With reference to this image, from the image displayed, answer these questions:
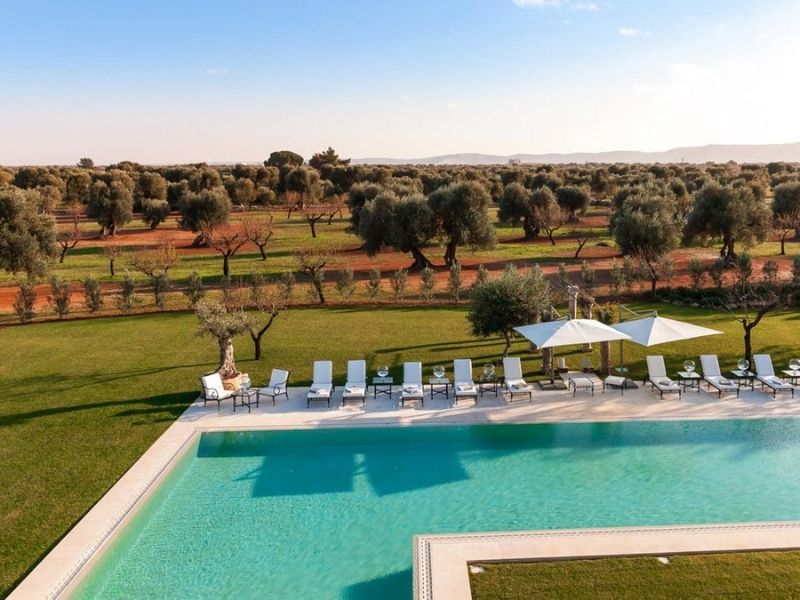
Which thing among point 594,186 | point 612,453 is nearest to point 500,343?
point 612,453

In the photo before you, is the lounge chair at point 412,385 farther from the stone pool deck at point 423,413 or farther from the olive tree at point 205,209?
the olive tree at point 205,209

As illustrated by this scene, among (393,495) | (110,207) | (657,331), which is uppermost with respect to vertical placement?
(110,207)

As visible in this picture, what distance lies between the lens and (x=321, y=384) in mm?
15500

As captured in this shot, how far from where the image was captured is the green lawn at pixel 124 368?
10492 millimetres

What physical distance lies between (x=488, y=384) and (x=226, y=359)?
7.03m

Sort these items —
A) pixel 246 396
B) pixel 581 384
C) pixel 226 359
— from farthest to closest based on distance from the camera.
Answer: pixel 226 359 → pixel 581 384 → pixel 246 396

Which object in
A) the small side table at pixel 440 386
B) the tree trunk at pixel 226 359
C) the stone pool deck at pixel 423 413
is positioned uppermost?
the tree trunk at pixel 226 359

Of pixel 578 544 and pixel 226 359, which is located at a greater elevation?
pixel 226 359

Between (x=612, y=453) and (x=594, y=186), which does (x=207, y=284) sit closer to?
(x=612, y=453)

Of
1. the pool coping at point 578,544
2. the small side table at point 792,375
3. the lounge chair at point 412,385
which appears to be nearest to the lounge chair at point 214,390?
the lounge chair at point 412,385

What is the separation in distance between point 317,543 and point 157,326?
15.7 meters

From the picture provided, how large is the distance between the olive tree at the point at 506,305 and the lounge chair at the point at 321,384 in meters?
4.33

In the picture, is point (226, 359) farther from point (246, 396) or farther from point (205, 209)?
point (205, 209)

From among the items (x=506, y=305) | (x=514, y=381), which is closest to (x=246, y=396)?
(x=514, y=381)
